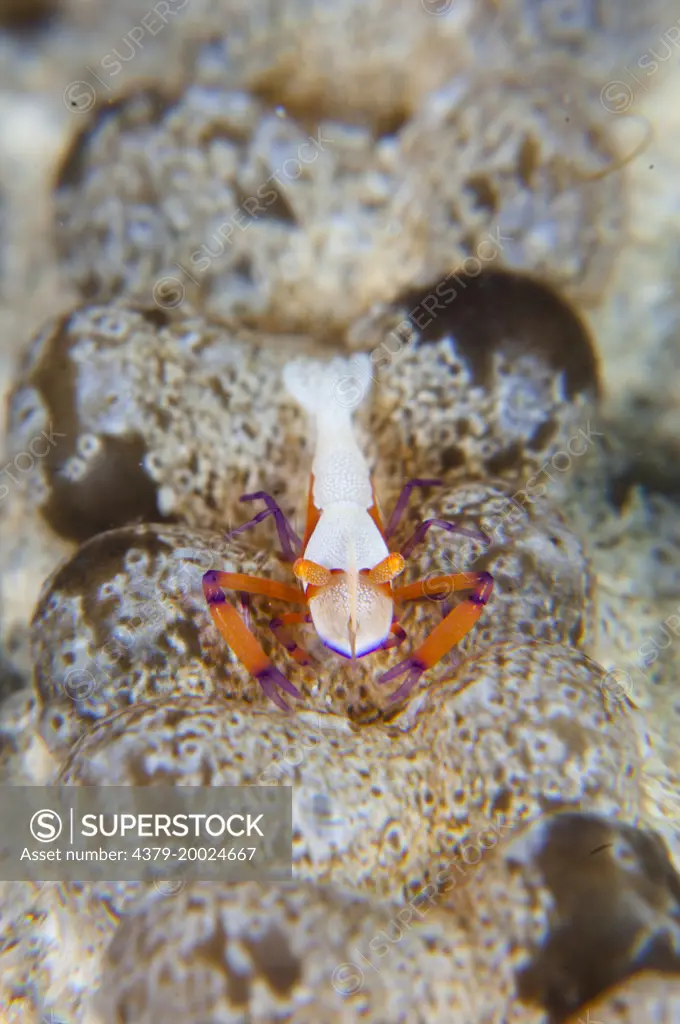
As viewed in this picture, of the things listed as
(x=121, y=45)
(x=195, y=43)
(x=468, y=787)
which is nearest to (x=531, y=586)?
(x=468, y=787)

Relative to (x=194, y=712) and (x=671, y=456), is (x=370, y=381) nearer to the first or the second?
(x=671, y=456)

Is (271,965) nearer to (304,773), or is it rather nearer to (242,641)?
(304,773)

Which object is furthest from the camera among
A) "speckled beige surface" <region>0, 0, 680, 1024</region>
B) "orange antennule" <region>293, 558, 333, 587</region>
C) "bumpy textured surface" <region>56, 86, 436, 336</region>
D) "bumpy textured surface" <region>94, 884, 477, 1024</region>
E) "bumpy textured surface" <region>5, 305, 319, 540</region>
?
"bumpy textured surface" <region>56, 86, 436, 336</region>

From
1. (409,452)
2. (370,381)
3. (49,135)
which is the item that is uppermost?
(49,135)
